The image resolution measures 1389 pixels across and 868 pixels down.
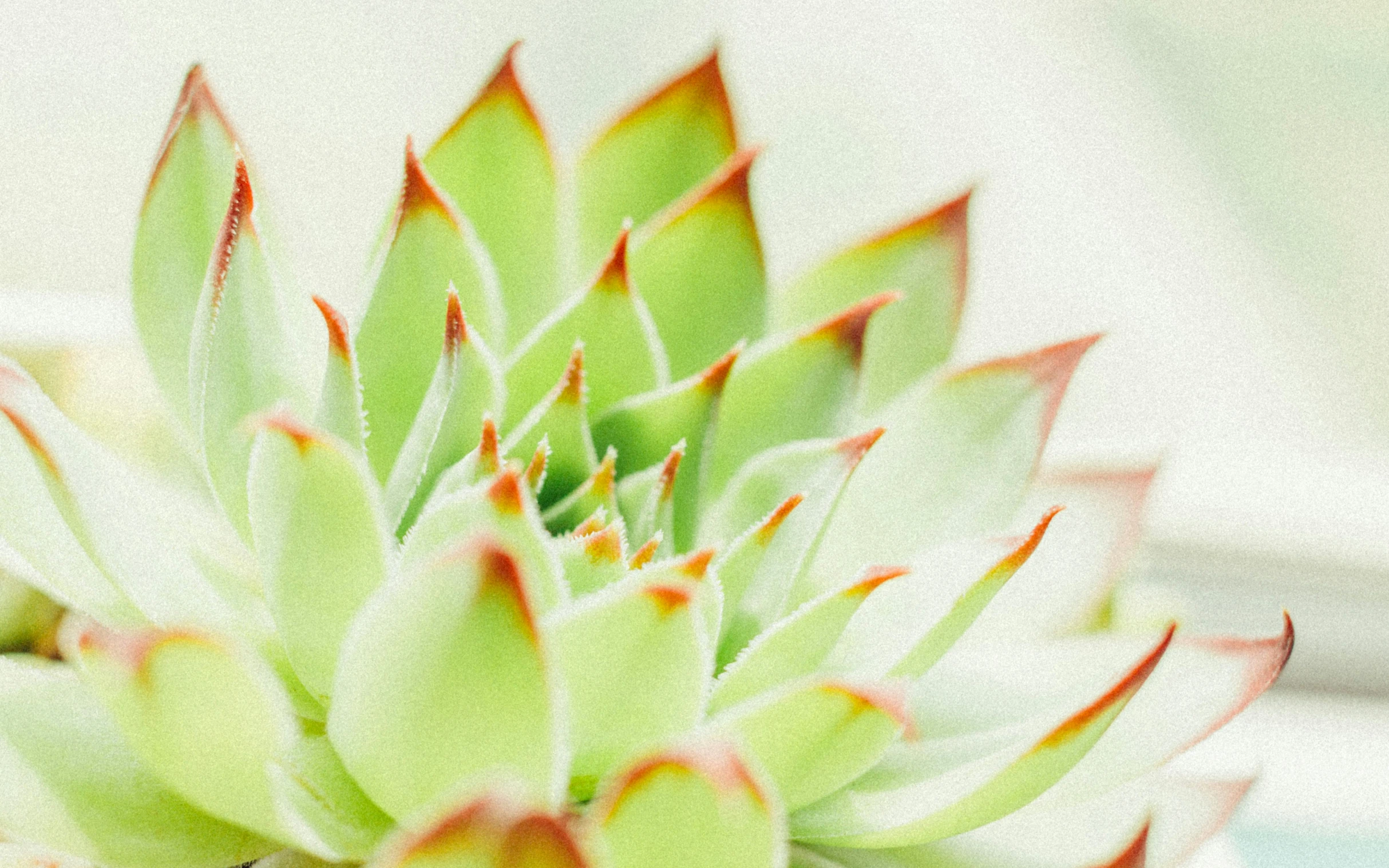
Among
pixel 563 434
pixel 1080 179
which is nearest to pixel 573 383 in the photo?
pixel 563 434

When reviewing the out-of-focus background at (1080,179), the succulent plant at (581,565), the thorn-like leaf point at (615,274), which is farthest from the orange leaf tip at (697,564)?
the out-of-focus background at (1080,179)

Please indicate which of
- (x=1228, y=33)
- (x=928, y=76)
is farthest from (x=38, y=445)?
(x=1228, y=33)

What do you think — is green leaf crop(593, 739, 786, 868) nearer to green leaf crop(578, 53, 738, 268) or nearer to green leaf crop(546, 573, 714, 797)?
green leaf crop(546, 573, 714, 797)

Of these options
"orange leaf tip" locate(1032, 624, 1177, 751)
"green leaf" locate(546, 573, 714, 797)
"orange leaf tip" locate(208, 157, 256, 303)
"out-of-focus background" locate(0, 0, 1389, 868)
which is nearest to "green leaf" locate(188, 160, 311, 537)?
"orange leaf tip" locate(208, 157, 256, 303)

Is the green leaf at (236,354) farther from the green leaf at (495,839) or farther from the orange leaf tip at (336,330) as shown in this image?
the green leaf at (495,839)

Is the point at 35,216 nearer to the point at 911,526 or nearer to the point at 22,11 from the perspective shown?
the point at 22,11

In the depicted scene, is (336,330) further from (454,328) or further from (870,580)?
(870,580)
